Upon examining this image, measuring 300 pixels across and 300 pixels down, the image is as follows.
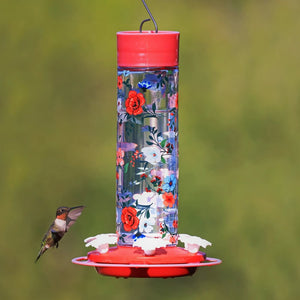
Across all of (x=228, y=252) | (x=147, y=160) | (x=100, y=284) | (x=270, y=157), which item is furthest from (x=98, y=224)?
(x=147, y=160)

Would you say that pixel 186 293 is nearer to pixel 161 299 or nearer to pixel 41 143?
pixel 161 299

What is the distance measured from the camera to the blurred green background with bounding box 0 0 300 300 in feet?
37.4

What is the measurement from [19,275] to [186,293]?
1.69 m

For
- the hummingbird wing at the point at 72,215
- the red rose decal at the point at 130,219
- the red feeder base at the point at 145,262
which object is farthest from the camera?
the hummingbird wing at the point at 72,215

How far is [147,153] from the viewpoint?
242 inches

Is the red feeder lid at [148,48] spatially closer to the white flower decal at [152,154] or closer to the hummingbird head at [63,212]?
the white flower decal at [152,154]

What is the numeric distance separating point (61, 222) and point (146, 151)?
4.00 feet

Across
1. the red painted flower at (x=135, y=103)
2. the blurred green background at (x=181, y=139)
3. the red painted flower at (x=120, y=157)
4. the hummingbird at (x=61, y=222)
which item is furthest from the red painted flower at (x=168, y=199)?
the blurred green background at (x=181, y=139)

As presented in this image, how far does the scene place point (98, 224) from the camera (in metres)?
11.1

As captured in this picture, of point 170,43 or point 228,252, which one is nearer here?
point 170,43

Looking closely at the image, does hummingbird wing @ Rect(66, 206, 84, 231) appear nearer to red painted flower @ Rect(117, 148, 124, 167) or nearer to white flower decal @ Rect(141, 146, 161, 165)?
red painted flower @ Rect(117, 148, 124, 167)

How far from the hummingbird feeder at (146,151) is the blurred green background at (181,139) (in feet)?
15.7

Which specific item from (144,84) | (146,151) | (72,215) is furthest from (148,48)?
(72,215)

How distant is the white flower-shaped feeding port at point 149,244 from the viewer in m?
5.87
